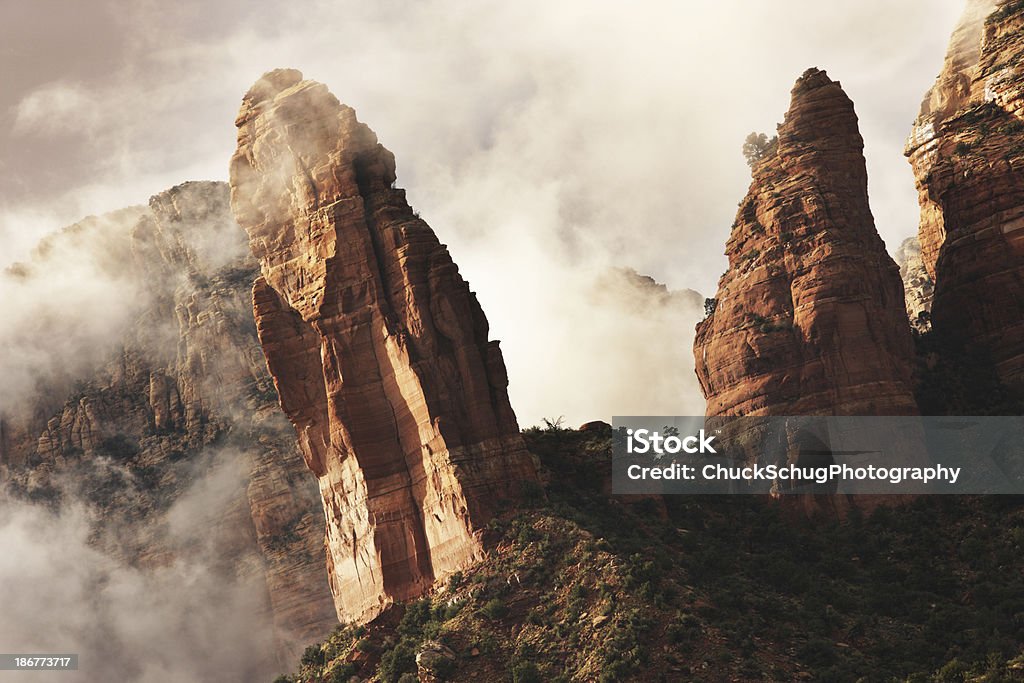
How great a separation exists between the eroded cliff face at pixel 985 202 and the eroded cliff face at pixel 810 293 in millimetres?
4641

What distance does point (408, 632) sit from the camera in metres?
101

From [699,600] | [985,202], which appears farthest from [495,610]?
[985,202]

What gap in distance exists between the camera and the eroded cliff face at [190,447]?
552 ft

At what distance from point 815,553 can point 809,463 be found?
29.7 feet

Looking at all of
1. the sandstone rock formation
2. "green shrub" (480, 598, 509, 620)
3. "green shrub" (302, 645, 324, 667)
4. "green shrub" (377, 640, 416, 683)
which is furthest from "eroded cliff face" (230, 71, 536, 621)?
the sandstone rock formation

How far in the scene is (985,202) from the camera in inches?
4911

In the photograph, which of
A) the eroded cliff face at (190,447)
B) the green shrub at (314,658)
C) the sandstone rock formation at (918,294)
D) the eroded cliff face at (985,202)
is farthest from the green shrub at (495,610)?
the eroded cliff face at (190,447)

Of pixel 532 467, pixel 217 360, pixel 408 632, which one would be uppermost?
pixel 217 360

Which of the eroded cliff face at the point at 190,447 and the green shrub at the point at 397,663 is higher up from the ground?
the eroded cliff face at the point at 190,447

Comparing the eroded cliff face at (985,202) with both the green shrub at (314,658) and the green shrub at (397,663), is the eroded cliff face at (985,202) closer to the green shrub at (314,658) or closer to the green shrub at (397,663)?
the green shrub at (397,663)

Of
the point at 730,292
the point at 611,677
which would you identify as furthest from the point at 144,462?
the point at 611,677

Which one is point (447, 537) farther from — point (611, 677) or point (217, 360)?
point (217, 360)

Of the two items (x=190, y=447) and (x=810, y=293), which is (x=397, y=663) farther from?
(x=190, y=447)

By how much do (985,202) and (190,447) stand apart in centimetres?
8991
